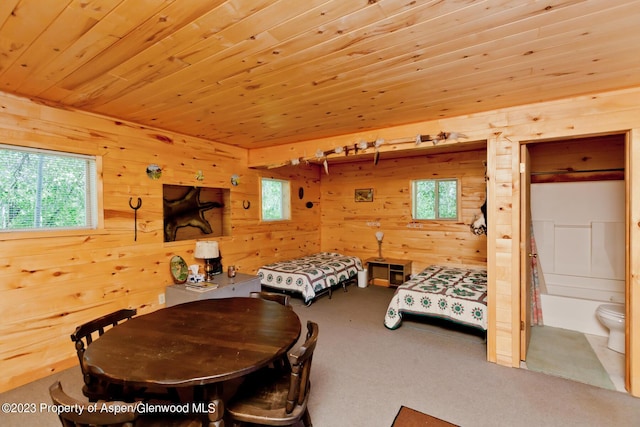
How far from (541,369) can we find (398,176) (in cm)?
344

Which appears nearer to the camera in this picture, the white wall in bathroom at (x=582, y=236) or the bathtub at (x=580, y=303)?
the bathtub at (x=580, y=303)

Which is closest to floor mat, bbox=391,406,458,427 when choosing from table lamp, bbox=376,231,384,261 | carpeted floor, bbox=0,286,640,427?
carpeted floor, bbox=0,286,640,427

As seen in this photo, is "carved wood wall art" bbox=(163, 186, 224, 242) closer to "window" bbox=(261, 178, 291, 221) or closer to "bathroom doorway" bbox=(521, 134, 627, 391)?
"window" bbox=(261, 178, 291, 221)

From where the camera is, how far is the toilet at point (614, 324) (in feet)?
9.34

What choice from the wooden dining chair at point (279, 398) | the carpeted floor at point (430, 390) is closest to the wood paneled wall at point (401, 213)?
the carpeted floor at point (430, 390)

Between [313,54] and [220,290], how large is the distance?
2.54 metres

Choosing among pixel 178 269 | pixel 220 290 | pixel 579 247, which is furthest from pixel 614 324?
pixel 178 269

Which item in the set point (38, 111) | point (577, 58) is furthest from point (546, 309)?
point (38, 111)

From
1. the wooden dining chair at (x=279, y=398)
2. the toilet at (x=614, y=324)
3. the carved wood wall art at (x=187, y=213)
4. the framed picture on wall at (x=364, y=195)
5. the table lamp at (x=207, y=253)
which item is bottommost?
the toilet at (x=614, y=324)

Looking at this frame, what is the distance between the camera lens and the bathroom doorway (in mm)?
3389

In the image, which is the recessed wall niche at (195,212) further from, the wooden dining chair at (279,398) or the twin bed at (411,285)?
the wooden dining chair at (279,398)

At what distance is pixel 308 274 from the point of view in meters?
4.25

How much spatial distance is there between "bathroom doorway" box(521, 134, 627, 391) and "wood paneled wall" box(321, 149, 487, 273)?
0.83 meters

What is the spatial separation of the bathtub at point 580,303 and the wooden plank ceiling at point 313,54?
7.82 ft
